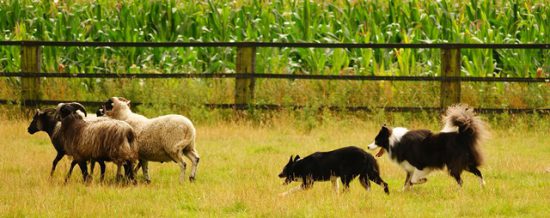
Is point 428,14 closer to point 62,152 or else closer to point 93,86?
point 93,86

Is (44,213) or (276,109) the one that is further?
(276,109)

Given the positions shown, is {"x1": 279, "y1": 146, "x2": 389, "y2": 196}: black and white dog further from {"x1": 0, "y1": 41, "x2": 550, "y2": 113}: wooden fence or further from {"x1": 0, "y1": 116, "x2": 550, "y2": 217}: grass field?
{"x1": 0, "y1": 41, "x2": 550, "y2": 113}: wooden fence

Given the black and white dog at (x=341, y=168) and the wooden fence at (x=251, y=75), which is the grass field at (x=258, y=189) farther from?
the wooden fence at (x=251, y=75)

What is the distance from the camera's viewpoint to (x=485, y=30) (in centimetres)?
2028

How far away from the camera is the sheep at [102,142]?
11742 mm

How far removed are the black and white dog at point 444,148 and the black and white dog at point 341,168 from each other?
571 millimetres

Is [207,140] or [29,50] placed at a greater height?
[29,50]

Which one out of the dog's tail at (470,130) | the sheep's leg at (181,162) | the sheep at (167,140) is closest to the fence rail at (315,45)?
the sheep at (167,140)

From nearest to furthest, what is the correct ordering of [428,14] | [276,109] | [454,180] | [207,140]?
[454,180] < [207,140] < [276,109] < [428,14]

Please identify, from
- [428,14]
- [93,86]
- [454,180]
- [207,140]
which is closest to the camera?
[454,180]

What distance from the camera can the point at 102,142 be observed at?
38.6 feet

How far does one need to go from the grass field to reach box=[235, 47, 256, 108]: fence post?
1689mm

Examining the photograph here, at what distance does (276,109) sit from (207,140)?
2.03 meters

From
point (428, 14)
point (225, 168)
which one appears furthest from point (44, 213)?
point (428, 14)
